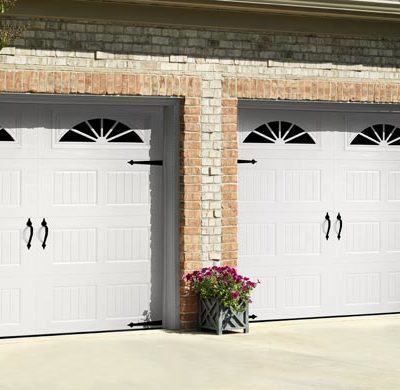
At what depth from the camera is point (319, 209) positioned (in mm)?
13531

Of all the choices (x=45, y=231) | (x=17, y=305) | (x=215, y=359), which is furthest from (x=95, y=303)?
(x=215, y=359)

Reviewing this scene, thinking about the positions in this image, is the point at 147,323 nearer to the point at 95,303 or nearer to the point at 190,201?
the point at 95,303

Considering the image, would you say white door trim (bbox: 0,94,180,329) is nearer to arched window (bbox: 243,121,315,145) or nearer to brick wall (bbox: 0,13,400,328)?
brick wall (bbox: 0,13,400,328)

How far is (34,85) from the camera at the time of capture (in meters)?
11.9

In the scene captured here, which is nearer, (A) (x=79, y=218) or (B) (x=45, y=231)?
(B) (x=45, y=231)

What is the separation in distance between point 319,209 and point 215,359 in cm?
350

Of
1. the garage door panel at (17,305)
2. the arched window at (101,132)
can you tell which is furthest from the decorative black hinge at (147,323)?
the arched window at (101,132)

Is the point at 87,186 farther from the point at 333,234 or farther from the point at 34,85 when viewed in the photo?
the point at 333,234

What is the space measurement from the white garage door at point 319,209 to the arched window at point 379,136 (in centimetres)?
1

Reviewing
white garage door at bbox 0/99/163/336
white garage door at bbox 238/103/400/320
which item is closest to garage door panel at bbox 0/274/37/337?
white garage door at bbox 0/99/163/336

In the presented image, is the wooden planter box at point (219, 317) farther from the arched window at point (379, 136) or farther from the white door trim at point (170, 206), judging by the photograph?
the arched window at point (379, 136)

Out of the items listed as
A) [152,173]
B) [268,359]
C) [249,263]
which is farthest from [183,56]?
[268,359]

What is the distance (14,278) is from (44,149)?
4.78ft

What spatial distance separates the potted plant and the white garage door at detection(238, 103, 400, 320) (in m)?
0.89
